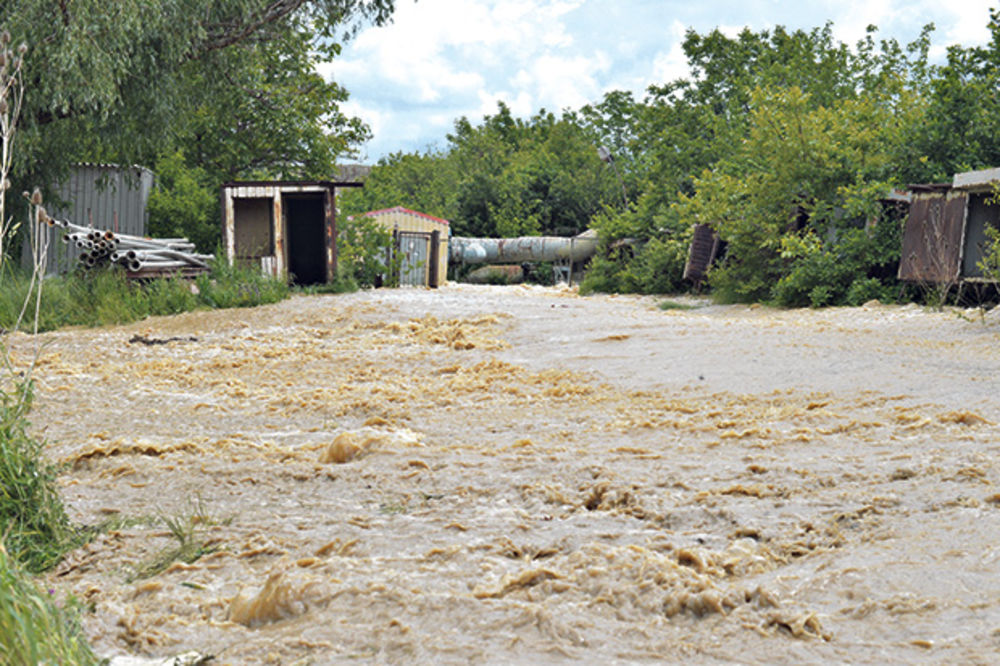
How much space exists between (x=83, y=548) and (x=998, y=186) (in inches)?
442

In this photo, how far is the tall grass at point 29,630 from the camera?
2027 millimetres

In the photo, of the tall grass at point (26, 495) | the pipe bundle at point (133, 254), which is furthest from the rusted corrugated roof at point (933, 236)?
the tall grass at point (26, 495)

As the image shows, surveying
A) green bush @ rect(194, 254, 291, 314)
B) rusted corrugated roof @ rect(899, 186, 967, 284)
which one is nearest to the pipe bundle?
green bush @ rect(194, 254, 291, 314)

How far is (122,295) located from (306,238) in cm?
709

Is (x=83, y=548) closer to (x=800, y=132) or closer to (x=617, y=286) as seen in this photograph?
(x=800, y=132)

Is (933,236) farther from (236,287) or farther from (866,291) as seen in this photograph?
(236,287)

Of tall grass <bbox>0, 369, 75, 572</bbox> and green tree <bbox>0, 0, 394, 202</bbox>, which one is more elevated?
green tree <bbox>0, 0, 394, 202</bbox>

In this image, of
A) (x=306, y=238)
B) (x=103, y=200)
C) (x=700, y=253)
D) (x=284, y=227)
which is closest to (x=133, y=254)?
(x=284, y=227)

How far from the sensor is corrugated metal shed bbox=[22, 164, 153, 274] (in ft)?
61.1

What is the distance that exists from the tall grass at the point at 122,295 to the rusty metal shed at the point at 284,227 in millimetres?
1193

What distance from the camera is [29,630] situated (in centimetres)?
201

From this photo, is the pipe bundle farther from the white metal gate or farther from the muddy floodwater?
the white metal gate

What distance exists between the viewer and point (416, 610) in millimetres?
3168

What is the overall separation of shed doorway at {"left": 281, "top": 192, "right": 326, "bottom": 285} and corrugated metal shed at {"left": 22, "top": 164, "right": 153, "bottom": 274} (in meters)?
3.04
